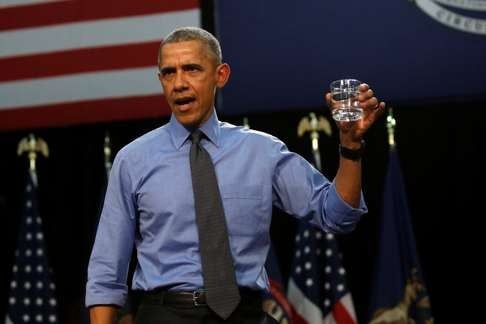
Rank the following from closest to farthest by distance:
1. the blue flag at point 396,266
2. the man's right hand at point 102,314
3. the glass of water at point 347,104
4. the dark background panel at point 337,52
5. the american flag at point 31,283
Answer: the glass of water at point 347,104
the man's right hand at point 102,314
the blue flag at point 396,266
the dark background panel at point 337,52
the american flag at point 31,283

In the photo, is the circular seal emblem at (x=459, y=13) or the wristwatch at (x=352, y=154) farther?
the circular seal emblem at (x=459, y=13)

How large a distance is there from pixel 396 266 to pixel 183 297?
2.19 meters

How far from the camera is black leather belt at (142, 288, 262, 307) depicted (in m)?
1.98

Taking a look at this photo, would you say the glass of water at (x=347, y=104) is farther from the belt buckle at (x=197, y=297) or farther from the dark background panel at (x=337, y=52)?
the dark background panel at (x=337, y=52)

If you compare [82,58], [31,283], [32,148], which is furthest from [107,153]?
[31,283]

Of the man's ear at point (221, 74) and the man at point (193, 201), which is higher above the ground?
the man's ear at point (221, 74)

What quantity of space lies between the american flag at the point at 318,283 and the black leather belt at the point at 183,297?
202 centimetres

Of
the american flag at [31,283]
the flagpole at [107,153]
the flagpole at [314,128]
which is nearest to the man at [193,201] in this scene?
the flagpole at [314,128]

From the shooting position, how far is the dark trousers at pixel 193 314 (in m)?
1.98

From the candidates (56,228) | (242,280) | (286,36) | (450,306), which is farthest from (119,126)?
(242,280)

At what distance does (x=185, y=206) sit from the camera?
2.05 metres

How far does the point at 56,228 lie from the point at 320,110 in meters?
1.41

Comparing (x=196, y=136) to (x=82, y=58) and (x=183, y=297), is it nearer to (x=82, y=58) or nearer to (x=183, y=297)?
(x=183, y=297)

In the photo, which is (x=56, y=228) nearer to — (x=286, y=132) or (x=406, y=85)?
(x=286, y=132)
